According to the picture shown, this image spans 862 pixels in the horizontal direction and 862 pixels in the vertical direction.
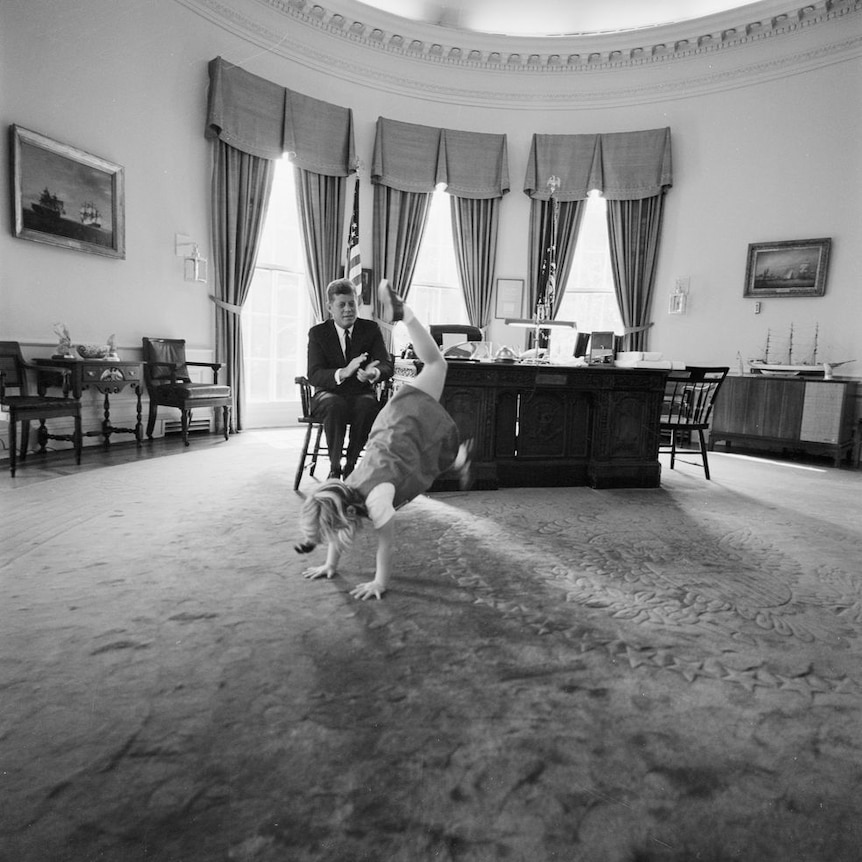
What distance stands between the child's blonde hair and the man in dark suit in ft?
6.13

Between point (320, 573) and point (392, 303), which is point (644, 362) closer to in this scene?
point (392, 303)

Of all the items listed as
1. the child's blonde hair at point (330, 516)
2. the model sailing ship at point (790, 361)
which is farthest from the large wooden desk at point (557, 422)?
the model sailing ship at point (790, 361)

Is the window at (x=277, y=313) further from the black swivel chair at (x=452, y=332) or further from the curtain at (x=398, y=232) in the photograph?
the black swivel chair at (x=452, y=332)

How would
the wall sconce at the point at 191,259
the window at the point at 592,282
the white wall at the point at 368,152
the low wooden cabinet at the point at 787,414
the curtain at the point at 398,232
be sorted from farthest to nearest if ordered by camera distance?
the window at the point at 592,282, the curtain at the point at 398,232, the wall sconce at the point at 191,259, the low wooden cabinet at the point at 787,414, the white wall at the point at 368,152

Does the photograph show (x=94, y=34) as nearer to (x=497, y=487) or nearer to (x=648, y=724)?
(x=497, y=487)

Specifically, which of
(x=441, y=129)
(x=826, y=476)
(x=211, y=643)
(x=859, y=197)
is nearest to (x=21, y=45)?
(x=441, y=129)

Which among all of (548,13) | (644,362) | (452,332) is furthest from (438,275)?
(644,362)

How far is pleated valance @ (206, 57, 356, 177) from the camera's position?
6773mm

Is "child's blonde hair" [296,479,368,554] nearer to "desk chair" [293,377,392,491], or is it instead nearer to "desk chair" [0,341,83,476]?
"desk chair" [293,377,392,491]

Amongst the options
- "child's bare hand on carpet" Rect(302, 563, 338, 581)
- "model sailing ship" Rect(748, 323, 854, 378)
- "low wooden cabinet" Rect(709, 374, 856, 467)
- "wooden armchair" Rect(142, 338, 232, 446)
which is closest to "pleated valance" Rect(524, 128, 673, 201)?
"model sailing ship" Rect(748, 323, 854, 378)

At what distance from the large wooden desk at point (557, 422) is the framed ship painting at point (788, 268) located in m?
3.86

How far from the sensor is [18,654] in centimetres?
186

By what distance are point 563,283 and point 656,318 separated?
55.2 inches

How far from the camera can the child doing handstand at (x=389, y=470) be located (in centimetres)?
210
